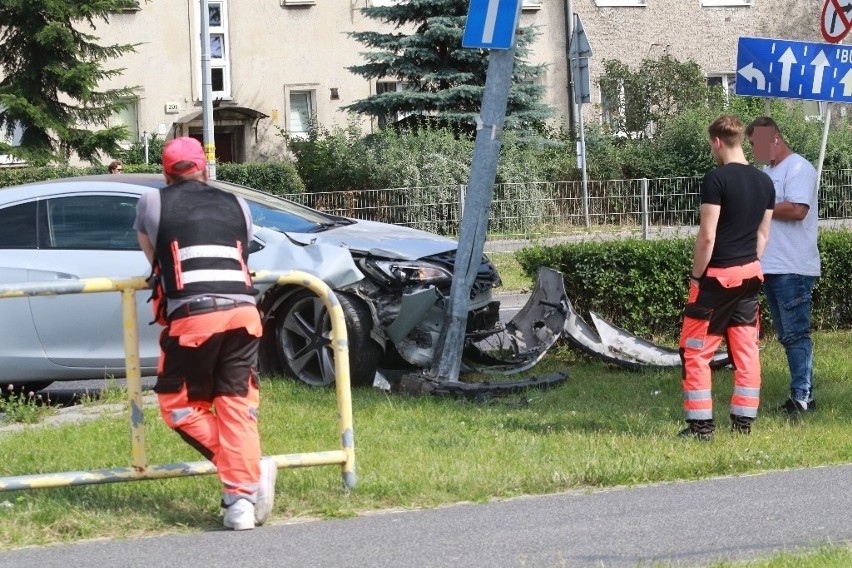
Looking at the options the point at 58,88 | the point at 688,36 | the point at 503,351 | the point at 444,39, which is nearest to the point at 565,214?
the point at 444,39

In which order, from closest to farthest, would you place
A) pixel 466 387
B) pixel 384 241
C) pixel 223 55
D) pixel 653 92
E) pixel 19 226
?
pixel 466 387 < pixel 19 226 < pixel 384 241 < pixel 223 55 < pixel 653 92

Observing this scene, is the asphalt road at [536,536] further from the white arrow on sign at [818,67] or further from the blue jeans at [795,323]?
the white arrow on sign at [818,67]

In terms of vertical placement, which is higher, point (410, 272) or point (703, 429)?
point (410, 272)

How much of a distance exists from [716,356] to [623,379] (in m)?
0.79

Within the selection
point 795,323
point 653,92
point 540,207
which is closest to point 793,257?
point 795,323

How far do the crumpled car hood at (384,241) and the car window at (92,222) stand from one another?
117cm

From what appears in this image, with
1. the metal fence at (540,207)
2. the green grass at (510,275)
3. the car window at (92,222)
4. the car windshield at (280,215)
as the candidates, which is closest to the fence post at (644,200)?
the metal fence at (540,207)

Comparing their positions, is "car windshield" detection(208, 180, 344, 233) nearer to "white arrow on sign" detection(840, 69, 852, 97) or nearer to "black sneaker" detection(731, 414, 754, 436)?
"black sneaker" detection(731, 414, 754, 436)

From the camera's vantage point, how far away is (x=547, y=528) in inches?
217

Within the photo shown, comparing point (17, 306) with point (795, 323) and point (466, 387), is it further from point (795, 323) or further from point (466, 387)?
point (795, 323)

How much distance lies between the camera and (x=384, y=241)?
9422 mm

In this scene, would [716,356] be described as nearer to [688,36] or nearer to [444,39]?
[444,39]

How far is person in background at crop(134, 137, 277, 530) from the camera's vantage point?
217 inches

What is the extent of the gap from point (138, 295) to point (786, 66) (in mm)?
5214
